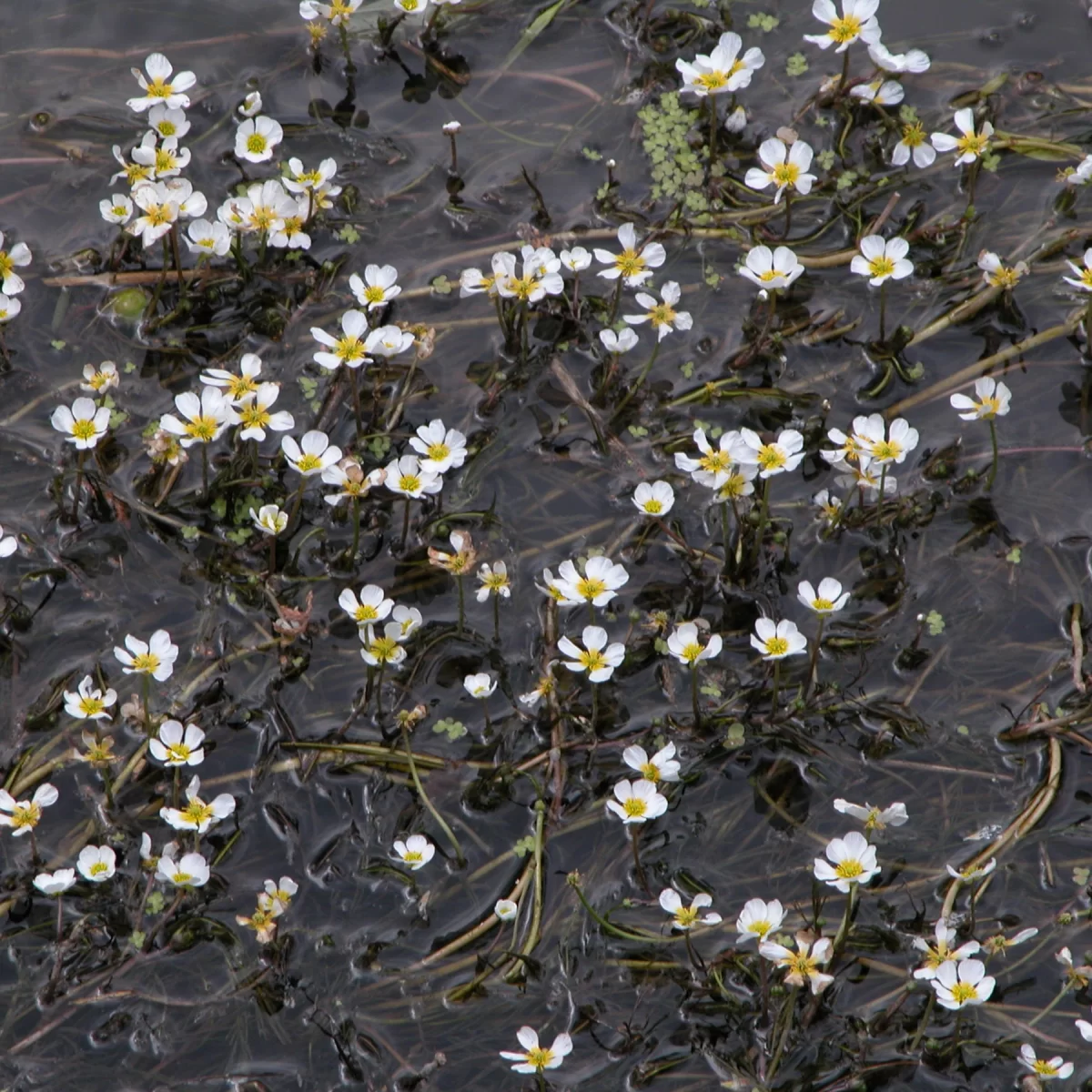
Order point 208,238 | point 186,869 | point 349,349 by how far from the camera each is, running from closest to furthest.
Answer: point 186,869 < point 349,349 < point 208,238

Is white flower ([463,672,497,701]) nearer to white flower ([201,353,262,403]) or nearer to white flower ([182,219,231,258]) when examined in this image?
white flower ([201,353,262,403])

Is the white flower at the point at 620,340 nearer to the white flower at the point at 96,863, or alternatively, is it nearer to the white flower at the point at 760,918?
the white flower at the point at 760,918

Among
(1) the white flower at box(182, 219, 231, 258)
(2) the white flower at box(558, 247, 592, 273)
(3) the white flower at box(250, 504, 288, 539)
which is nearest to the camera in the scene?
(3) the white flower at box(250, 504, 288, 539)

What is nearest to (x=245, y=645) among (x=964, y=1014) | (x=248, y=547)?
(x=248, y=547)

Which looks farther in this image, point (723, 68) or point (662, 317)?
point (723, 68)

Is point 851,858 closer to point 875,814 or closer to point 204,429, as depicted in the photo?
point 875,814

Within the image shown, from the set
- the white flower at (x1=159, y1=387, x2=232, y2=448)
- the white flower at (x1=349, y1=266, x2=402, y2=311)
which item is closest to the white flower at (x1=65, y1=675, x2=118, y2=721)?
the white flower at (x1=159, y1=387, x2=232, y2=448)

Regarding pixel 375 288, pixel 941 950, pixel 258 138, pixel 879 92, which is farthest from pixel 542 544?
pixel 879 92

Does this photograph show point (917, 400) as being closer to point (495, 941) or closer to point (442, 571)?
point (442, 571)
